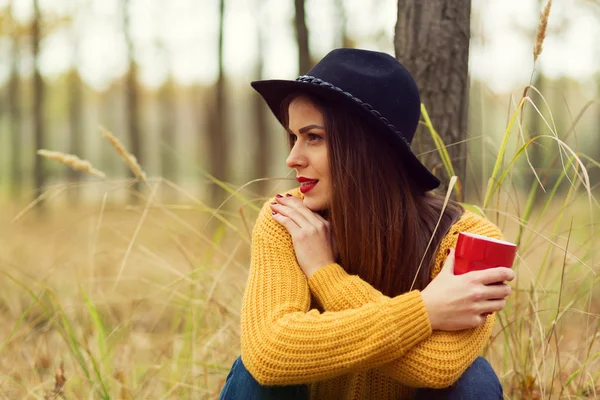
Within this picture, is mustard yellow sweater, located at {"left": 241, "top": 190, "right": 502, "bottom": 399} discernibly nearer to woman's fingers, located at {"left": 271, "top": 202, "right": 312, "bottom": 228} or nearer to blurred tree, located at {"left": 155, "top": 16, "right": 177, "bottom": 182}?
woman's fingers, located at {"left": 271, "top": 202, "right": 312, "bottom": 228}

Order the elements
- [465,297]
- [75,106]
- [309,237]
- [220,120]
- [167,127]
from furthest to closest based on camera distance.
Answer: [167,127] → [75,106] → [220,120] → [309,237] → [465,297]

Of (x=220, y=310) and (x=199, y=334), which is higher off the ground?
(x=220, y=310)

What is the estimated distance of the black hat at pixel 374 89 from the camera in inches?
59.3

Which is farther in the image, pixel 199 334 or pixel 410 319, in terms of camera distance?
pixel 199 334

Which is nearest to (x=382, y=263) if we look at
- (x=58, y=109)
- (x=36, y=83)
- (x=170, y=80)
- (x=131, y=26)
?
(x=131, y=26)

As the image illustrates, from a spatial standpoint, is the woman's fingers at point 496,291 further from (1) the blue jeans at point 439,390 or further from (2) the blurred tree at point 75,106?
(2) the blurred tree at point 75,106

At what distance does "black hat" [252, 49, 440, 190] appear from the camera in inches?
59.3

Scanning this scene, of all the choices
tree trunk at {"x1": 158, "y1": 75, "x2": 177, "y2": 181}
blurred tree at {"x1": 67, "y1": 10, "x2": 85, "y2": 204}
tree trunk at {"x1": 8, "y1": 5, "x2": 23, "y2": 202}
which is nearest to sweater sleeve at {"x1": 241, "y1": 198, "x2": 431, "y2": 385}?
tree trunk at {"x1": 8, "y1": 5, "x2": 23, "y2": 202}

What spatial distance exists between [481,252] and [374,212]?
30cm

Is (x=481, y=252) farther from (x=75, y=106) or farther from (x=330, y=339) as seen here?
(x=75, y=106)

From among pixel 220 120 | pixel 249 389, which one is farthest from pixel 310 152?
pixel 220 120

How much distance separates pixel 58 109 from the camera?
19.3 meters

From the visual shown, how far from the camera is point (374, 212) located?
5.14 ft

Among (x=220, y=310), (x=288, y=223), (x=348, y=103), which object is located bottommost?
(x=220, y=310)
